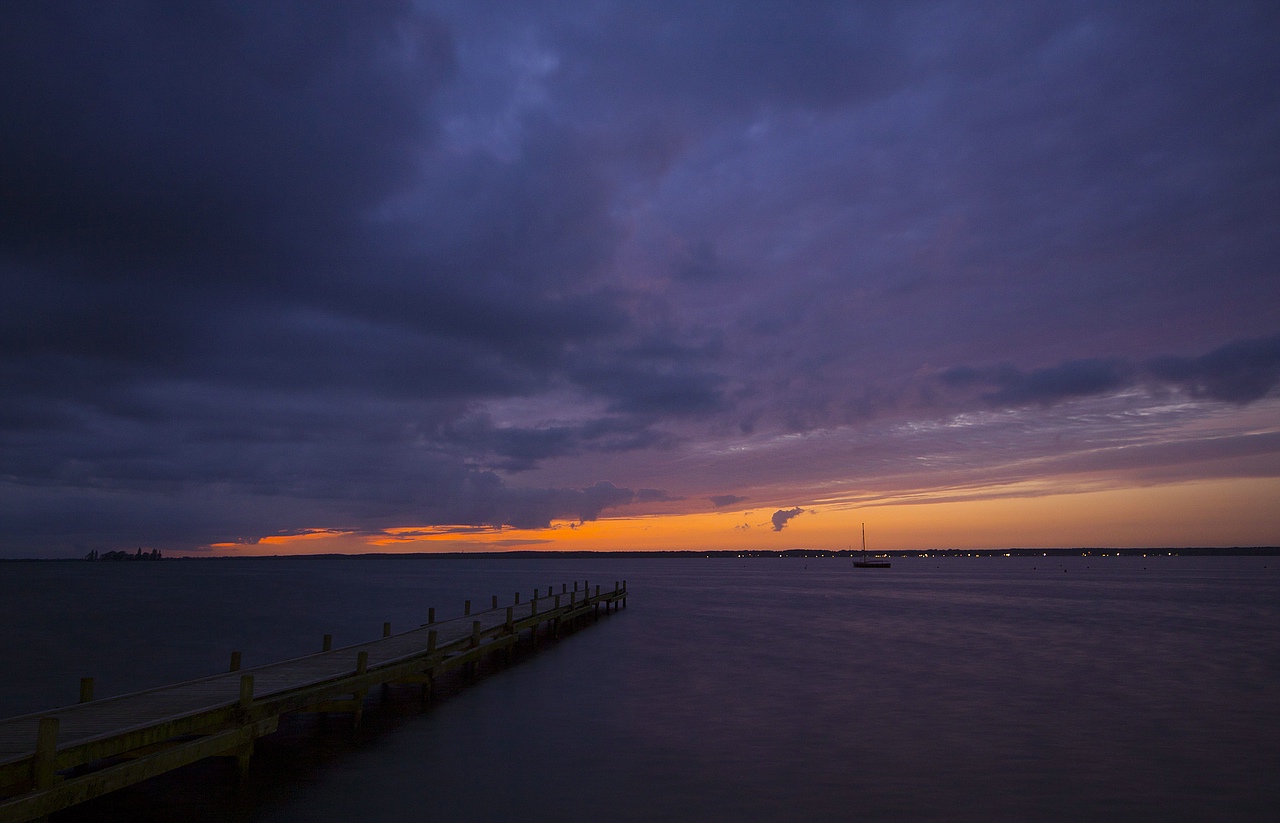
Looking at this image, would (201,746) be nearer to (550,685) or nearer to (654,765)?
(654,765)

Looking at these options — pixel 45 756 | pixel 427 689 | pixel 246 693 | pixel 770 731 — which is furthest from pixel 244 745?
pixel 770 731

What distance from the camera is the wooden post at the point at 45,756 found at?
9359 millimetres

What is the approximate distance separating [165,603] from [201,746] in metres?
69.3

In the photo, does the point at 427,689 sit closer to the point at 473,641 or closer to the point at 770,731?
the point at 473,641

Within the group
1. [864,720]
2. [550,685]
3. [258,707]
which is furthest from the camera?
[550,685]

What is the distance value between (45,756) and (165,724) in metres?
2.42

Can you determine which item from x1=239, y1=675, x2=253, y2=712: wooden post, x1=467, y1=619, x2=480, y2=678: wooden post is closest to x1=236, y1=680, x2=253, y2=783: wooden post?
x1=239, y1=675, x2=253, y2=712: wooden post

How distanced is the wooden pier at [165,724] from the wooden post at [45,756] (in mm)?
12

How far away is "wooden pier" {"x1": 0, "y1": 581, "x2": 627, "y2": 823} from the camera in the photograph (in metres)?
9.49

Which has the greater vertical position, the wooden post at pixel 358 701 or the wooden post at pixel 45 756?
the wooden post at pixel 45 756

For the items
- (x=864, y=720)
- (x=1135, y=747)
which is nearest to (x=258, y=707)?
(x=864, y=720)

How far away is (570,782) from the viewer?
14.1m

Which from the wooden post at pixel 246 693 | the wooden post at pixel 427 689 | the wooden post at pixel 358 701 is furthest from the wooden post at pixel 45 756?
the wooden post at pixel 427 689

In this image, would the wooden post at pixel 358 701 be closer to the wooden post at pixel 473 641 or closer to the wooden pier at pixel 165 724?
the wooden pier at pixel 165 724
